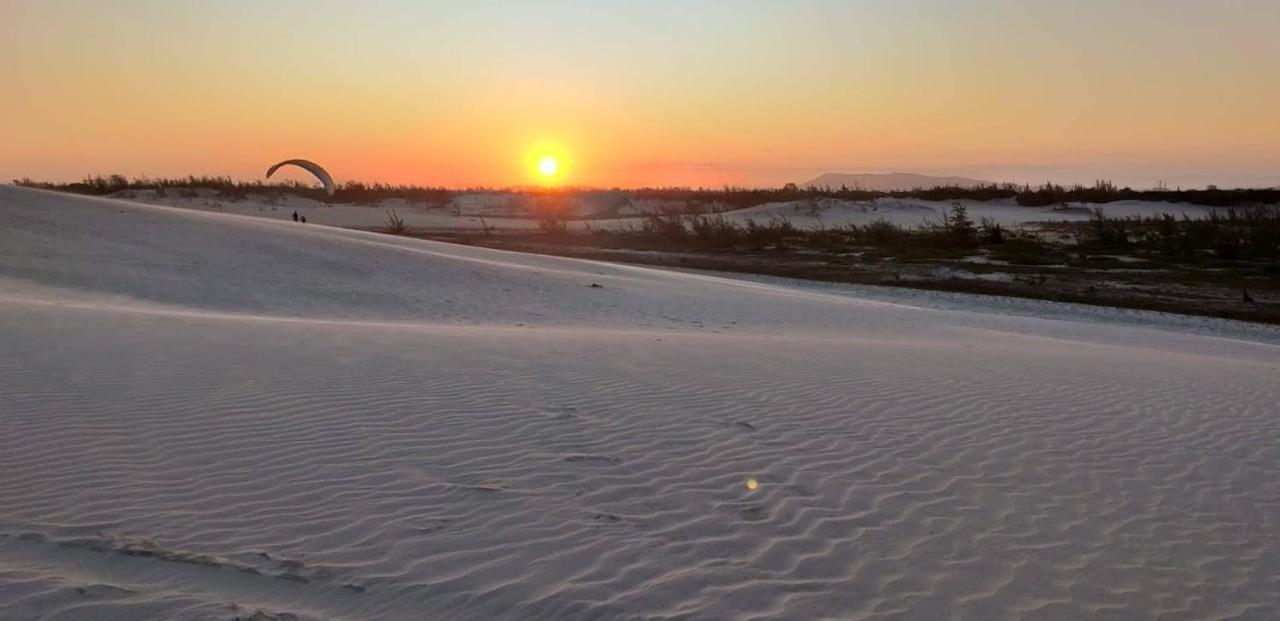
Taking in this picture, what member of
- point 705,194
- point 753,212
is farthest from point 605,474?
point 705,194

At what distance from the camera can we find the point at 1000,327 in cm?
1384

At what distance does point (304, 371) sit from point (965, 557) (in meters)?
5.01

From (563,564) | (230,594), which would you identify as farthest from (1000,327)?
(230,594)

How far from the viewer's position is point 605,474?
514 cm

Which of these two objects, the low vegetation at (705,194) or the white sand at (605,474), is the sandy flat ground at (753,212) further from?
the white sand at (605,474)

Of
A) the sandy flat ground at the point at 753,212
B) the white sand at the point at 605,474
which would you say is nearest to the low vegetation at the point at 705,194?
the sandy flat ground at the point at 753,212

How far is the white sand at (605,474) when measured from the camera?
3744 mm

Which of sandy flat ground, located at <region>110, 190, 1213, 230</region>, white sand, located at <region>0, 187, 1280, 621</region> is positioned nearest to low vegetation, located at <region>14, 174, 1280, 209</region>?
sandy flat ground, located at <region>110, 190, 1213, 230</region>

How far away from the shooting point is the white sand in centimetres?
374

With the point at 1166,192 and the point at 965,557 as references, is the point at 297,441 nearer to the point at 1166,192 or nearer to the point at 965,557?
the point at 965,557

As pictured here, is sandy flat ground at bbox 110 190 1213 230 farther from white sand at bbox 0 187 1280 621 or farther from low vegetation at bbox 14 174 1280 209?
white sand at bbox 0 187 1280 621

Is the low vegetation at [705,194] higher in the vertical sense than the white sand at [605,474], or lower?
higher

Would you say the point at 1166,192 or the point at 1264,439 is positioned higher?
the point at 1166,192

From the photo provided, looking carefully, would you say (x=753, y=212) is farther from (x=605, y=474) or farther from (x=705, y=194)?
(x=605, y=474)
